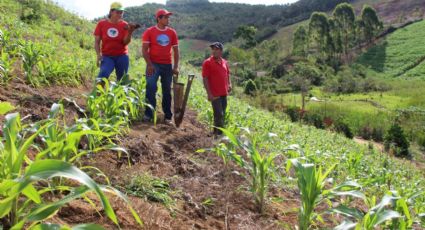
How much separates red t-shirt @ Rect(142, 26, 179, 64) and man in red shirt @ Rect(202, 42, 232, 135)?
53 centimetres

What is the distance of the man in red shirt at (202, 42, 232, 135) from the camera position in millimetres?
5773

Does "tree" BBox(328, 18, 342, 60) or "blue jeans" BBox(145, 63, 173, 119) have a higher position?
"tree" BBox(328, 18, 342, 60)

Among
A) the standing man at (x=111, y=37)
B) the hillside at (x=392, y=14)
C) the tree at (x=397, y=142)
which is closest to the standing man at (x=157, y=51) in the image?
the standing man at (x=111, y=37)

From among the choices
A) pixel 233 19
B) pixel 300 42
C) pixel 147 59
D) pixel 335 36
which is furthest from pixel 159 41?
pixel 233 19

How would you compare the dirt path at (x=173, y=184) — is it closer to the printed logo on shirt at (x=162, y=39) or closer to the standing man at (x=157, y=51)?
the standing man at (x=157, y=51)

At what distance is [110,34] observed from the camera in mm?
5465

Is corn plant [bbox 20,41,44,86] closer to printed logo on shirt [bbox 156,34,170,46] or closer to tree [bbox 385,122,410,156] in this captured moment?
printed logo on shirt [bbox 156,34,170,46]

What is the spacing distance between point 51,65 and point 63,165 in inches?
177

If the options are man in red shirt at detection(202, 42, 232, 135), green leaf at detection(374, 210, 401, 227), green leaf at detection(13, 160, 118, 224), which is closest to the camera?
green leaf at detection(13, 160, 118, 224)

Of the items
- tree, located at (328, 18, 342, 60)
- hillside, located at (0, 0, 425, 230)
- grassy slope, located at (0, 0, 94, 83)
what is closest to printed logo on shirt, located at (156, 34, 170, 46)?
hillside, located at (0, 0, 425, 230)

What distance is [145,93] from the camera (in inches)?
226

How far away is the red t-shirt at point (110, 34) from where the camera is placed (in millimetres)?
5473

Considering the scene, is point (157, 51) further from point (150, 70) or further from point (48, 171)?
point (48, 171)

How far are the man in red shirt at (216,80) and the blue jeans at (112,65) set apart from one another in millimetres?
1034
